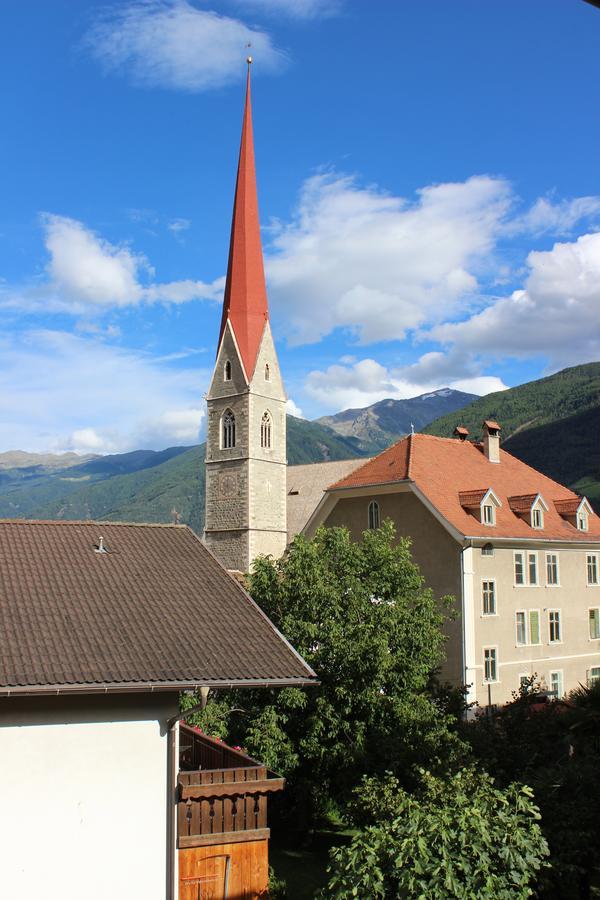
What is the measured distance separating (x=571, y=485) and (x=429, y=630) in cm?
10883

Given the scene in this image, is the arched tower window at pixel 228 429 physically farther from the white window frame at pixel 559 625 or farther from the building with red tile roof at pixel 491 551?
the white window frame at pixel 559 625

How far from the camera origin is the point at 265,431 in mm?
69562

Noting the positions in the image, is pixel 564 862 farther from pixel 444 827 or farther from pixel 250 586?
pixel 250 586

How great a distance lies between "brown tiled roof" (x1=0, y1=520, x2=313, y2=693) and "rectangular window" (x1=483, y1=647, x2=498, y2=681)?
18.6m

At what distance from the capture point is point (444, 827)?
33.4 ft

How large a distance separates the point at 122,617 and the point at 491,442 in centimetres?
3004

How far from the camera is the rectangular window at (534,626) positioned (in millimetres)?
35625

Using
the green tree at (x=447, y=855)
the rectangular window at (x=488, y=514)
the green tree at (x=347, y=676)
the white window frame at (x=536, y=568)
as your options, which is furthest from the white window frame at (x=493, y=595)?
the green tree at (x=447, y=855)

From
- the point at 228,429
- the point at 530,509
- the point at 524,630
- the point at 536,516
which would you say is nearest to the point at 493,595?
the point at 524,630

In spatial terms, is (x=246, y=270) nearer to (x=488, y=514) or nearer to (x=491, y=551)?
(x=488, y=514)

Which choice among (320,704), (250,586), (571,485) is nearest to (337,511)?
(250,586)

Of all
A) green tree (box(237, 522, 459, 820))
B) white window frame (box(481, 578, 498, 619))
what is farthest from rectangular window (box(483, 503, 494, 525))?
green tree (box(237, 522, 459, 820))

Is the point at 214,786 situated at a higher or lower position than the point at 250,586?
lower

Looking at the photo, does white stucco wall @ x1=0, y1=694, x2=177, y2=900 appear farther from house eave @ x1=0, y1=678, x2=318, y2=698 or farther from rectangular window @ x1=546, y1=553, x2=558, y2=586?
rectangular window @ x1=546, y1=553, x2=558, y2=586
